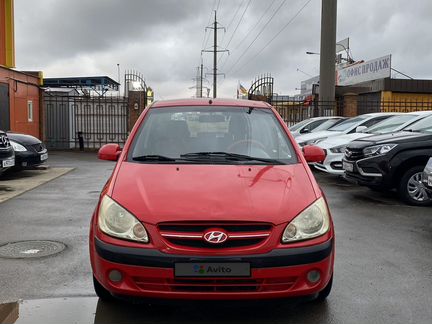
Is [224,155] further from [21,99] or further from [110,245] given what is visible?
[21,99]

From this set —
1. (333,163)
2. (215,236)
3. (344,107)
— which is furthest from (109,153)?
(344,107)

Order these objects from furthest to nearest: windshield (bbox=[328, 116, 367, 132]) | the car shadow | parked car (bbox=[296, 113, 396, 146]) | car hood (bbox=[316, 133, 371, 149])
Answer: windshield (bbox=[328, 116, 367, 132]), parked car (bbox=[296, 113, 396, 146]), car hood (bbox=[316, 133, 371, 149]), the car shadow

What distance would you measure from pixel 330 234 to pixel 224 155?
47.3 inches

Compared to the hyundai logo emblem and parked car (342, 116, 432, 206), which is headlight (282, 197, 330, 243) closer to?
the hyundai logo emblem

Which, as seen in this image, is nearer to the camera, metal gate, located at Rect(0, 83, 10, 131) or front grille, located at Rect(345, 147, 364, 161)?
front grille, located at Rect(345, 147, 364, 161)

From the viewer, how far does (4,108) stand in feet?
52.0

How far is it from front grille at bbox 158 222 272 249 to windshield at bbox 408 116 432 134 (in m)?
6.29

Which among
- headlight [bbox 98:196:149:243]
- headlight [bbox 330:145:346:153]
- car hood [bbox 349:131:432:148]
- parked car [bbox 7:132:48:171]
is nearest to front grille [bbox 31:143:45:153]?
parked car [bbox 7:132:48:171]

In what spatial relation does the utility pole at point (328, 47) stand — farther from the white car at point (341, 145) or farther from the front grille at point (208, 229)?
the front grille at point (208, 229)

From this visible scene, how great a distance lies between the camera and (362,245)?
5797mm

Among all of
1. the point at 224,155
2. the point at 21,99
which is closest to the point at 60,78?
the point at 21,99

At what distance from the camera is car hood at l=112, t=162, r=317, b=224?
3326 millimetres

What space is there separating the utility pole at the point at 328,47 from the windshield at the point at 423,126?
41.7 ft

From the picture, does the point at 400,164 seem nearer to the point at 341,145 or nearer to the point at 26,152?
the point at 341,145
